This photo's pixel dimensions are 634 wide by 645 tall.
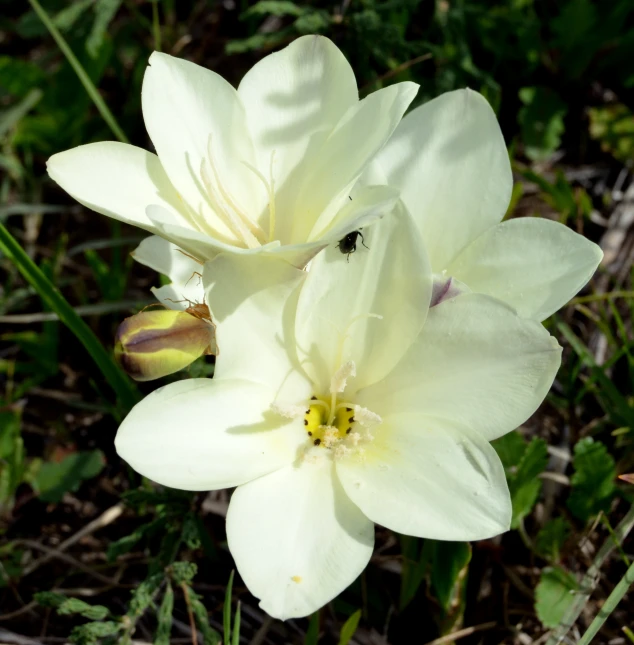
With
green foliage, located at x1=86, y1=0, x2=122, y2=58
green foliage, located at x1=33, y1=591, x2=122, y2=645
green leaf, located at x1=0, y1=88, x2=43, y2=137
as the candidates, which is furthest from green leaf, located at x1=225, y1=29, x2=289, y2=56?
green foliage, located at x1=33, y1=591, x2=122, y2=645

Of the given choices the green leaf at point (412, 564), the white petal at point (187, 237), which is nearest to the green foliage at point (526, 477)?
the green leaf at point (412, 564)

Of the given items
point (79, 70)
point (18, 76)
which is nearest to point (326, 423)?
point (79, 70)

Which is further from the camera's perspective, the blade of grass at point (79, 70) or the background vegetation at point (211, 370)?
the blade of grass at point (79, 70)

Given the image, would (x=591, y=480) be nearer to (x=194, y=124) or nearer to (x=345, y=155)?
(x=345, y=155)

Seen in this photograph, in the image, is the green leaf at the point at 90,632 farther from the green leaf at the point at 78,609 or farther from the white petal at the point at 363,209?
the white petal at the point at 363,209

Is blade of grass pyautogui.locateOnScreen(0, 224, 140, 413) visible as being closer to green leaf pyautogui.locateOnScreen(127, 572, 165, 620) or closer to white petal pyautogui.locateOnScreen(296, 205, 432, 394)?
green leaf pyautogui.locateOnScreen(127, 572, 165, 620)

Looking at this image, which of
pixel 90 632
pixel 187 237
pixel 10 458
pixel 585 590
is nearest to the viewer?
pixel 187 237
